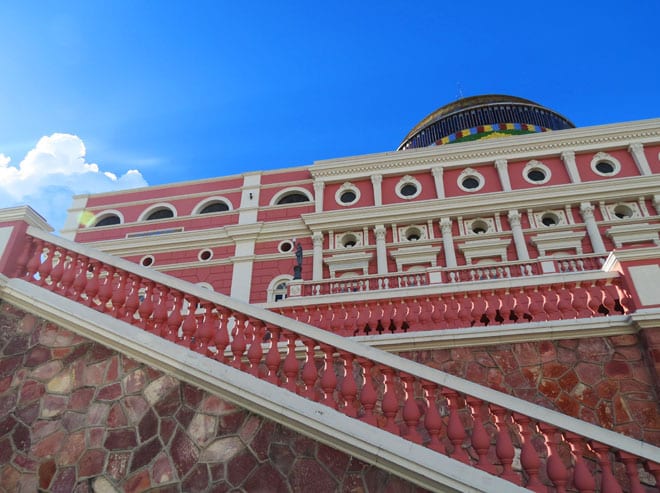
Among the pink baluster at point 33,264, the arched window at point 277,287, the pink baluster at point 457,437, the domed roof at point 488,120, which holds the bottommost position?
the pink baluster at point 457,437

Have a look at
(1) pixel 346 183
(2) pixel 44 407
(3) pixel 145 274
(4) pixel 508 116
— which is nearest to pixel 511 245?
(1) pixel 346 183

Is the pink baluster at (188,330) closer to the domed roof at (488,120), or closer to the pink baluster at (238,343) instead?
the pink baluster at (238,343)

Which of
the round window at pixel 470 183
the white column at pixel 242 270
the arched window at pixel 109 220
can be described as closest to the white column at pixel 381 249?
the round window at pixel 470 183

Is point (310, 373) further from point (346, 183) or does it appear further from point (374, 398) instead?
point (346, 183)

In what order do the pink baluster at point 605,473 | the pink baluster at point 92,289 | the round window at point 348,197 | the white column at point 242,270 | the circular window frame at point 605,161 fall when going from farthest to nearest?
1. the round window at point 348,197
2. the circular window frame at point 605,161
3. the white column at point 242,270
4. the pink baluster at point 92,289
5. the pink baluster at point 605,473

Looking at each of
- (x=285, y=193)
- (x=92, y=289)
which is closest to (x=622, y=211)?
(x=285, y=193)

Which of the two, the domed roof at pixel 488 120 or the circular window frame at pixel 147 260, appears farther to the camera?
the domed roof at pixel 488 120

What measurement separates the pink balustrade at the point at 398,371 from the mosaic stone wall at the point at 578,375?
1.56 ft

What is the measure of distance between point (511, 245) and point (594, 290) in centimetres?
1068

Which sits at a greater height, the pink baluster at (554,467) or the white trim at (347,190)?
the white trim at (347,190)

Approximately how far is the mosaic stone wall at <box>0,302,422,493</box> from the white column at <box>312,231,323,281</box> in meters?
11.9

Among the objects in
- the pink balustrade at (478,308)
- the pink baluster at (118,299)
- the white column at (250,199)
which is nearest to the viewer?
the pink baluster at (118,299)

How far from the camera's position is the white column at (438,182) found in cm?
1805

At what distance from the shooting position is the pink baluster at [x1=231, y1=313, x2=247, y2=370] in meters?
4.44
